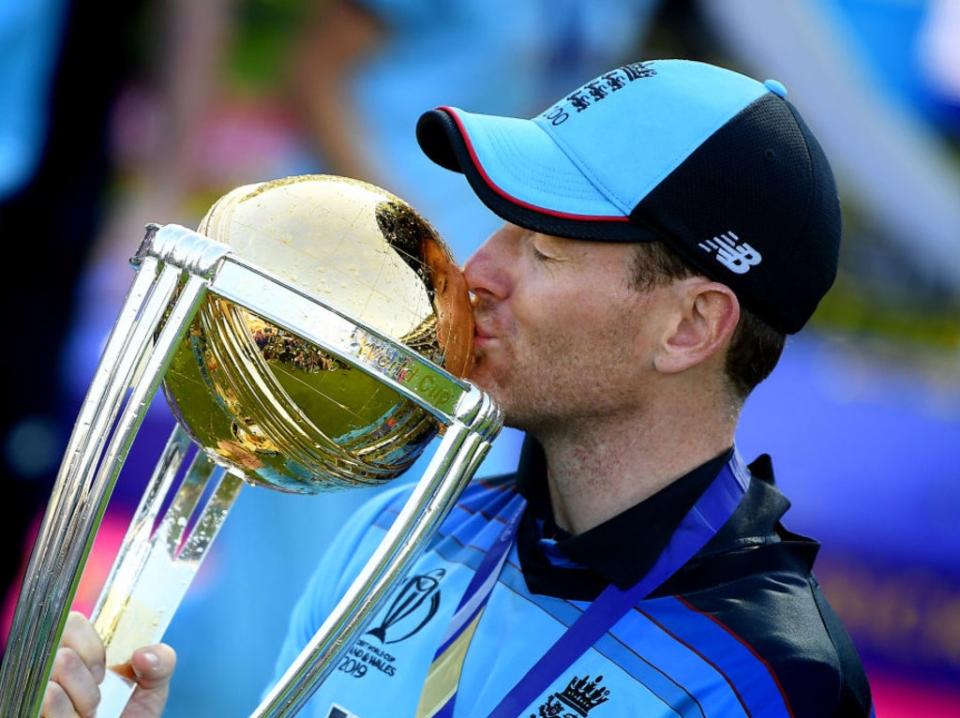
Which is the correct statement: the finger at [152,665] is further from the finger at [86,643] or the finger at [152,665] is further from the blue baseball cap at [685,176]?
the blue baseball cap at [685,176]

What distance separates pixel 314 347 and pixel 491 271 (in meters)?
0.34

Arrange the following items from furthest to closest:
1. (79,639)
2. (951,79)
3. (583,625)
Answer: (951,79), (583,625), (79,639)

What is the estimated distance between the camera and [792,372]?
3.90 meters

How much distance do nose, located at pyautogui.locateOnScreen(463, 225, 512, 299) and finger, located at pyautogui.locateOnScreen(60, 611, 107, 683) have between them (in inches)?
21.5

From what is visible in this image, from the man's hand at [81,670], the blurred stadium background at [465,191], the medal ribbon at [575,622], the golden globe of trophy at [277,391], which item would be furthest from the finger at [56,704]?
the blurred stadium background at [465,191]

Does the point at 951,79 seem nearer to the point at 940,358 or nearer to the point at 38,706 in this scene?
the point at 940,358

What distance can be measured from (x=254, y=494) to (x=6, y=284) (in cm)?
87

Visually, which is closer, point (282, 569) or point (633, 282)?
point (633, 282)

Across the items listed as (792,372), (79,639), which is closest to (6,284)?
(792,372)

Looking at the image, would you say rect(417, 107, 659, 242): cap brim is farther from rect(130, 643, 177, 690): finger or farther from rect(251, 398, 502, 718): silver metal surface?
rect(130, 643, 177, 690): finger

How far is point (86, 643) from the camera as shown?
1339 millimetres

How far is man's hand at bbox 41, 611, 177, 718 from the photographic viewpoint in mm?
1304

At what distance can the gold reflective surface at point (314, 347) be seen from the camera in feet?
4.22

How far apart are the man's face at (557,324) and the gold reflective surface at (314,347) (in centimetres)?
Result: 15
